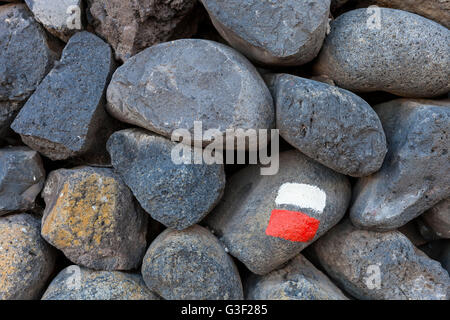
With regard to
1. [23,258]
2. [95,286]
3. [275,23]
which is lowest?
[95,286]

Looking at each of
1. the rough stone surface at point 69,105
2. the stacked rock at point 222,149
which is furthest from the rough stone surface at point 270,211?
the rough stone surface at point 69,105

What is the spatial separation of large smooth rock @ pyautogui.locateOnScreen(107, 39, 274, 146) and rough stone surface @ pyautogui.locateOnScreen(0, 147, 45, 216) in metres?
0.41

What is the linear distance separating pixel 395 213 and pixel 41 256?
1.17m

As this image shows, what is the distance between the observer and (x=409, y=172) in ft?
3.84

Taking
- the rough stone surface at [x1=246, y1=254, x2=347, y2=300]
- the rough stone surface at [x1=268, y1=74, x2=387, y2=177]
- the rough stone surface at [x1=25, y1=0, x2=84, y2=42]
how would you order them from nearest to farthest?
1. the rough stone surface at [x1=268, y1=74, x2=387, y2=177]
2. the rough stone surface at [x1=246, y1=254, x2=347, y2=300]
3. the rough stone surface at [x1=25, y1=0, x2=84, y2=42]

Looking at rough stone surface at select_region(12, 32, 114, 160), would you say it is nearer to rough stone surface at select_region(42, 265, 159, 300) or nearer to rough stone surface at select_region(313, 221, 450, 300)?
rough stone surface at select_region(42, 265, 159, 300)

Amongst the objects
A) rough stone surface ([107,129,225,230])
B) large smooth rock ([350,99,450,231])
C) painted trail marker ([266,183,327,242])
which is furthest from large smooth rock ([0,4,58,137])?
large smooth rock ([350,99,450,231])

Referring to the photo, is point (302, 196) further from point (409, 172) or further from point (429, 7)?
point (429, 7)

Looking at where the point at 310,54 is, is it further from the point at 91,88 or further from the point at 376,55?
the point at 91,88

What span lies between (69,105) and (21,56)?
280 millimetres

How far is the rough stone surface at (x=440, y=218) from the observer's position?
1292 millimetres

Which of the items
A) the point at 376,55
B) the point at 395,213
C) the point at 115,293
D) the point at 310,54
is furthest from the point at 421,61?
the point at 115,293

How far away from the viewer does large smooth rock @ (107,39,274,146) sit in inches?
43.8

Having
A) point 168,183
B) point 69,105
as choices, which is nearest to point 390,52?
point 168,183
